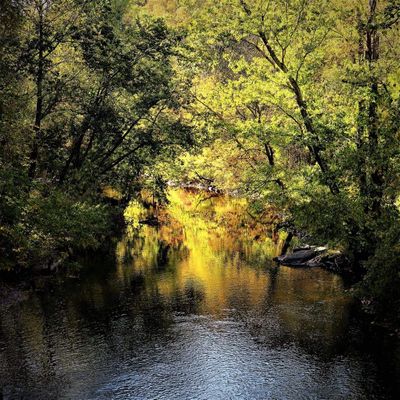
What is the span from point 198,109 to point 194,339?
786 inches

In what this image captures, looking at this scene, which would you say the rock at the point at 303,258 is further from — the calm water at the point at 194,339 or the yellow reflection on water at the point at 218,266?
the calm water at the point at 194,339

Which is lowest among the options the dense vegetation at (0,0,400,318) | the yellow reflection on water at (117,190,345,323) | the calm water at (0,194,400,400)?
the calm water at (0,194,400,400)

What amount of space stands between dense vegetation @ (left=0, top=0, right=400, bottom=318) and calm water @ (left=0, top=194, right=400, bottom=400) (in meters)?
2.21

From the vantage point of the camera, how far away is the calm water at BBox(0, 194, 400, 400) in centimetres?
1345

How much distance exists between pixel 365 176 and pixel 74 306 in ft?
45.1

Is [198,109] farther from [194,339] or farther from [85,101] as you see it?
[194,339]

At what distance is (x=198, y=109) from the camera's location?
3341 centimetres

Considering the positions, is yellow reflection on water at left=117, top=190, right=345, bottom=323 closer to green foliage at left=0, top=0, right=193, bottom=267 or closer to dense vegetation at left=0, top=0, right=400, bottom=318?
dense vegetation at left=0, top=0, right=400, bottom=318

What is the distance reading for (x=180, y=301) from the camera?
2069 cm

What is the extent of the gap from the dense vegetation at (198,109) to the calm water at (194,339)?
7.24ft

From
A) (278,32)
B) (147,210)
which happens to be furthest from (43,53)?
(147,210)

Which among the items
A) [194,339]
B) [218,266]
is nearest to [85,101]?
[218,266]

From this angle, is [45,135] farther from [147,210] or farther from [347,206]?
[147,210]

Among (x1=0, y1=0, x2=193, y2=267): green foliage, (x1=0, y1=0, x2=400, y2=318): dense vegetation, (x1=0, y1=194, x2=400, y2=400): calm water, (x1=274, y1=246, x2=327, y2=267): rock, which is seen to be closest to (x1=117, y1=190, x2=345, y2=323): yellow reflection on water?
(x1=0, y1=194, x2=400, y2=400): calm water
